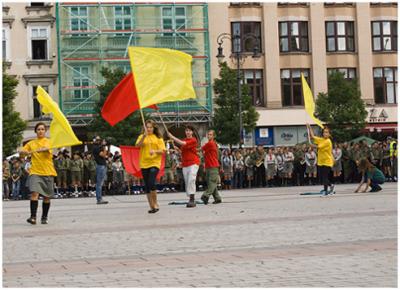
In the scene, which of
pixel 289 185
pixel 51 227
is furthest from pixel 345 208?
pixel 289 185

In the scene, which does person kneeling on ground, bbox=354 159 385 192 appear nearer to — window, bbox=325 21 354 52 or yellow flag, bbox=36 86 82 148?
yellow flag, bbox=36 86 82 148

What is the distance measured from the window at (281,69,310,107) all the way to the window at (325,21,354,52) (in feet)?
8.47

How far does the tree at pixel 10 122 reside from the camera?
45438 mm

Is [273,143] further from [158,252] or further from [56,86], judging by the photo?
[158,252]

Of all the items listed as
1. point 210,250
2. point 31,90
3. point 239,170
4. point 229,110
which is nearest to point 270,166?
point 239,170

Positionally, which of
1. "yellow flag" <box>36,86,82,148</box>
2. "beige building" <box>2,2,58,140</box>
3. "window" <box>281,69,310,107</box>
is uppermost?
"beige building" <box>2,2,58,140</box>

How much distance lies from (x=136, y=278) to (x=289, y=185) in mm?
26203

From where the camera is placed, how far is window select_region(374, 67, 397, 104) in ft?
184

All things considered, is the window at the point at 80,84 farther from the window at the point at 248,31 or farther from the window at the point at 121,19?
the window at the point at 248,31

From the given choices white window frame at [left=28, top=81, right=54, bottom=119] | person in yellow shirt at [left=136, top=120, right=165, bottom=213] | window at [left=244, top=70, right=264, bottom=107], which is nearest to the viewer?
person in yellow shirt at [left=136, top=120, right=165, bottom=213]

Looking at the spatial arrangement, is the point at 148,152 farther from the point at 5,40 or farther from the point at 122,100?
the point at 5,40

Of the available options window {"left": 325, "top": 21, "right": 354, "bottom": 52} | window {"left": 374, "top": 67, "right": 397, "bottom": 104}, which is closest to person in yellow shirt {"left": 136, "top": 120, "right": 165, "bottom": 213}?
window {"left": 325, "top": 21, "right": 354, "bottom": 52}

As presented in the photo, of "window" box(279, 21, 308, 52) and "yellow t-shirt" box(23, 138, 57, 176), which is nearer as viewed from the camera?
"yellow t-shirt" box(23, 138, 57, 176)

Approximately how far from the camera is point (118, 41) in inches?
2108
